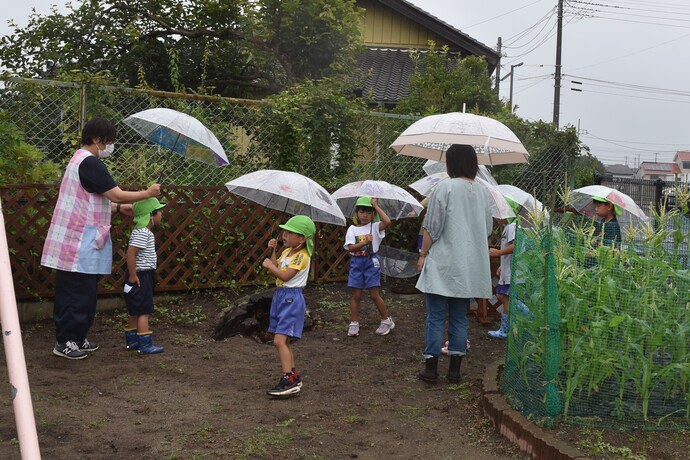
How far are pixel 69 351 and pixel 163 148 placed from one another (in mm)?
2872

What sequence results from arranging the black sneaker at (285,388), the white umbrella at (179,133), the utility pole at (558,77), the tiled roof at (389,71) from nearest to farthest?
1. the black sneaker at (285,388)
2. the white umbrella at (179,133)
3. the tiled roof at (389,71)
4. the utility pole at (558,77)

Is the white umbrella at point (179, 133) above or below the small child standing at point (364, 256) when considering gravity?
above

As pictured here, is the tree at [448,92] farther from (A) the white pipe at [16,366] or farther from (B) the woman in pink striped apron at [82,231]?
(A) the white pipe at [16,366]

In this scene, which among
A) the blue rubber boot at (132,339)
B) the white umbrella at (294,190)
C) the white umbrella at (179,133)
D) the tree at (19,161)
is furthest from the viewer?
the tree at (19,161)

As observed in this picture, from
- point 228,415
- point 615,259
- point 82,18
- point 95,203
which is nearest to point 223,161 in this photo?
point 95,203

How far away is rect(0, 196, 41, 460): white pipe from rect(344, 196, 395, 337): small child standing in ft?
17.6

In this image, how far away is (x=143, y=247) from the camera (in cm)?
659

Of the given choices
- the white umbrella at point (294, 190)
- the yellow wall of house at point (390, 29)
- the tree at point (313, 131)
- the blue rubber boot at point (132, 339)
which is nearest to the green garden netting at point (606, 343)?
the white umbrella at point (294, 190)

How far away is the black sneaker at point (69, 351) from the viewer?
633cm

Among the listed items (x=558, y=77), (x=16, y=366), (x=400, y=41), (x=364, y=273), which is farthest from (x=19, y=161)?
(x=558, y=77)

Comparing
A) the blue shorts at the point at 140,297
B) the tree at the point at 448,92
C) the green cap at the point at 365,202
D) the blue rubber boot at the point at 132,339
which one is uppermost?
the tree at the point at 448,92

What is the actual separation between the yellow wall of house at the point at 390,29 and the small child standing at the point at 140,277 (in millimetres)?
13984

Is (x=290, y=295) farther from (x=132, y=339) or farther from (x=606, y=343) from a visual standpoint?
(x=606, y=343)

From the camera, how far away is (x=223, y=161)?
6.88 metres
